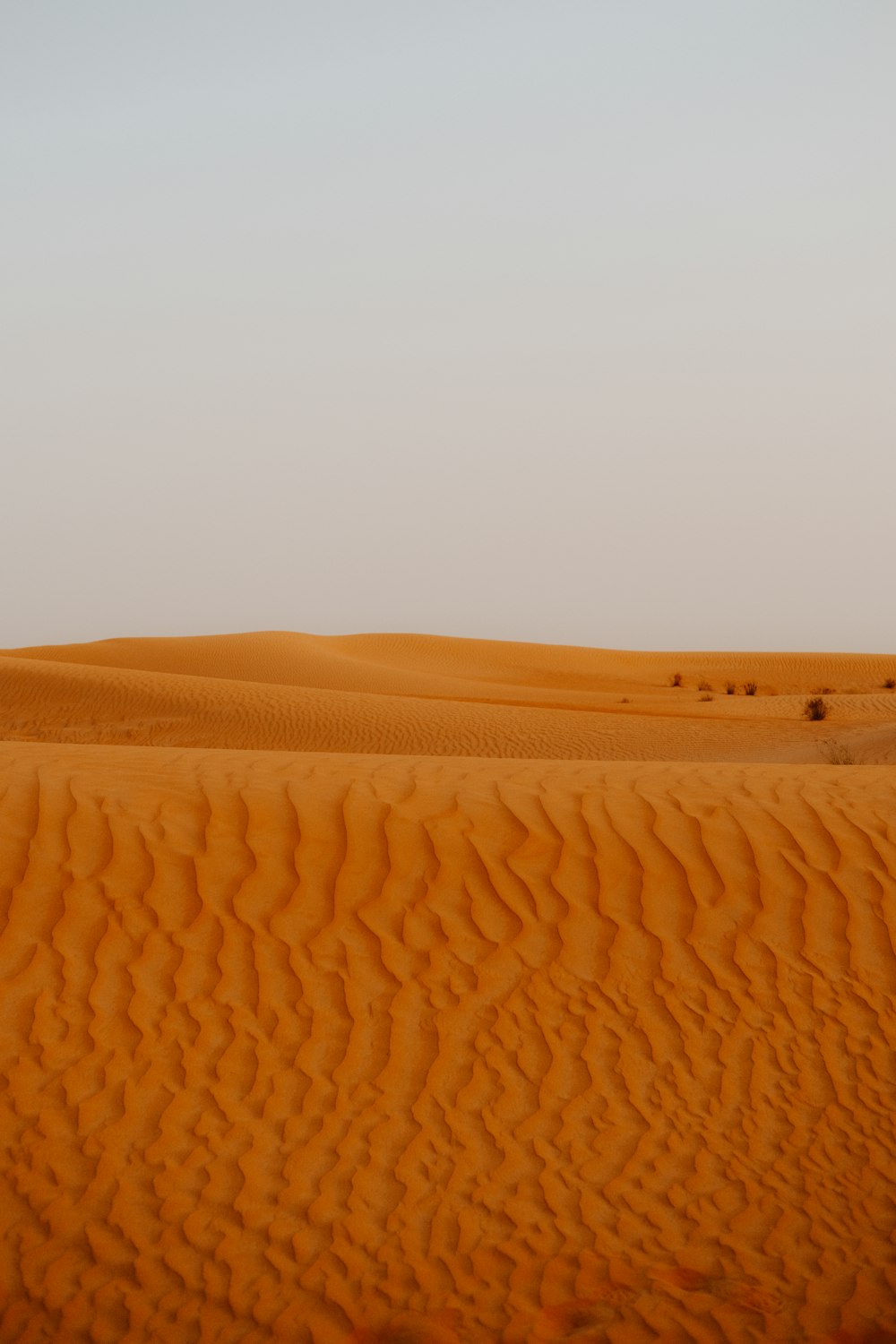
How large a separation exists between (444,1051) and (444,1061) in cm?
6

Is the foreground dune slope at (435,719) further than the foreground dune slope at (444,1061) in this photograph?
Yes

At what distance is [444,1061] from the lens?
4.57 m

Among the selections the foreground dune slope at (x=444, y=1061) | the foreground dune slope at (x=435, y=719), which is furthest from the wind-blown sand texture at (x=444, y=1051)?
the foreground dune slope at (x=435, y=719)

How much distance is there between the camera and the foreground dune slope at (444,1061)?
11.6 feet

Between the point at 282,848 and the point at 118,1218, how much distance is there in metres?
2.30

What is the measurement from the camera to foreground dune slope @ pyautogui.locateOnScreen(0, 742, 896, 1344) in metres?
3.54

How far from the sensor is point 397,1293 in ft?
11.5

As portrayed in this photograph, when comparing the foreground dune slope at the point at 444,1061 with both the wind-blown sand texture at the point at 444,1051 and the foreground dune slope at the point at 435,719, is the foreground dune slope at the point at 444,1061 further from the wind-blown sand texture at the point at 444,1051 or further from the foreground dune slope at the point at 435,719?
the foreground dune slope at the point at 435,719

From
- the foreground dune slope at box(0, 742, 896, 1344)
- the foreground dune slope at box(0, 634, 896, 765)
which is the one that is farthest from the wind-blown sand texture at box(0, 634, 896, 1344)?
the foreground dune slope at box(0, 634, 896, 765)

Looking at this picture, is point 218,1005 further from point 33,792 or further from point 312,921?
point 33,792

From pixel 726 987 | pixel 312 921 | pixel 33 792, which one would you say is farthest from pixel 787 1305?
pixel 33 792

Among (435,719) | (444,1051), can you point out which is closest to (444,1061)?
(444,1051)

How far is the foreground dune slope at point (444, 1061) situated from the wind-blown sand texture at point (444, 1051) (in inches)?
0.6

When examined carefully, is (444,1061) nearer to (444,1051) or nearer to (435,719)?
(444,1051)
